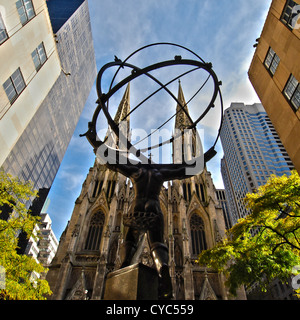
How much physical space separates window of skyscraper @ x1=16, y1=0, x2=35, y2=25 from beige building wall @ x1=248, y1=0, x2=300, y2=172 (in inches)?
666

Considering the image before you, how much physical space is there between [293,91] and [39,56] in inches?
747

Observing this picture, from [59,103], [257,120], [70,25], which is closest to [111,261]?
[59,103]

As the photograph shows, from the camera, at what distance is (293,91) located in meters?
11.6

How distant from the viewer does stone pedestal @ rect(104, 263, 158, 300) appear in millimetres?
3262

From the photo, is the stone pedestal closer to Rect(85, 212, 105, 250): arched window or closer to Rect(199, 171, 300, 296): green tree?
Rect(199, 171, 300, 296): green tree

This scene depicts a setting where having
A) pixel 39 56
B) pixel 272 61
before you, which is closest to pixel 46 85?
pixel 39 56

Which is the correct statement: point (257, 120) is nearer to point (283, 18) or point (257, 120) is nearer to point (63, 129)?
point (63, 129)

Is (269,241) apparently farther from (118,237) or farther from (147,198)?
(118,237)

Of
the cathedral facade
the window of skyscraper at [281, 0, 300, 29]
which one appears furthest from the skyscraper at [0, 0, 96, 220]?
the window of skyscraper at [281, 0, 300, 29]

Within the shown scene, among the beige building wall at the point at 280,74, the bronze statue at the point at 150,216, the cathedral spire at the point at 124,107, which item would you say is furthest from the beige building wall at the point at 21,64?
the cathedral spire at the point at 124,107

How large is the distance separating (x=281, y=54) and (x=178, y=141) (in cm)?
2909

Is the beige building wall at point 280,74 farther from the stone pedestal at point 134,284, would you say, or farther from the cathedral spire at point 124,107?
the cathedral spire at point 124,107
